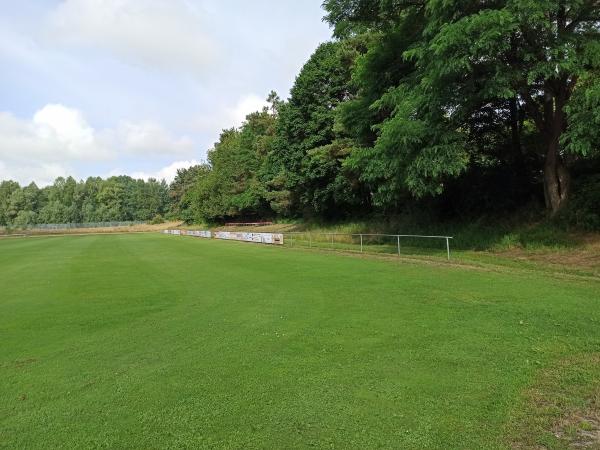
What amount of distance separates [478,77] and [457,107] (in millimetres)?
1412

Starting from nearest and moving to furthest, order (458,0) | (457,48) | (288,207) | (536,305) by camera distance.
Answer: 1. (536,305)
2. (457,48)
3. (458,0)
4. (288,207)

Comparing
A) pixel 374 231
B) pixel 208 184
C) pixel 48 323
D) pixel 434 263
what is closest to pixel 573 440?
pixel 48 323

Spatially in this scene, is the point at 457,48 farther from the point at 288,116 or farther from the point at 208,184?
the point at 208,184

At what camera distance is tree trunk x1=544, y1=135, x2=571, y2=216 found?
1925 cm

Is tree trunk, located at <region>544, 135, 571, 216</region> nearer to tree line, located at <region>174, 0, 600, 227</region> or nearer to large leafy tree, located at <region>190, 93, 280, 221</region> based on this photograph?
tree line, located at <region>174, 0, 600, 227</region>

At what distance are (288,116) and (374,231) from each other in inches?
760

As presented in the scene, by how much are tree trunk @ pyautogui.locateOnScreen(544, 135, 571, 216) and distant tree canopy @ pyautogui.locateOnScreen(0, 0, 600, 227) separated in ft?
0.15

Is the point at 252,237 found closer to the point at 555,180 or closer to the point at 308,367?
the point at 555,180

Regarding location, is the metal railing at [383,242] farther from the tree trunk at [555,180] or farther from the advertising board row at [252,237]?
the tree trunk at [555,180]

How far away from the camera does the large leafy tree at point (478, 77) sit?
49.5ft

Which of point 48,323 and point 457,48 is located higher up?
point 457,48

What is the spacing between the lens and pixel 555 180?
769 inches

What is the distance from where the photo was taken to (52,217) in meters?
155

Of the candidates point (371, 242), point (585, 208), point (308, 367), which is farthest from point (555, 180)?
point (308, 367)
